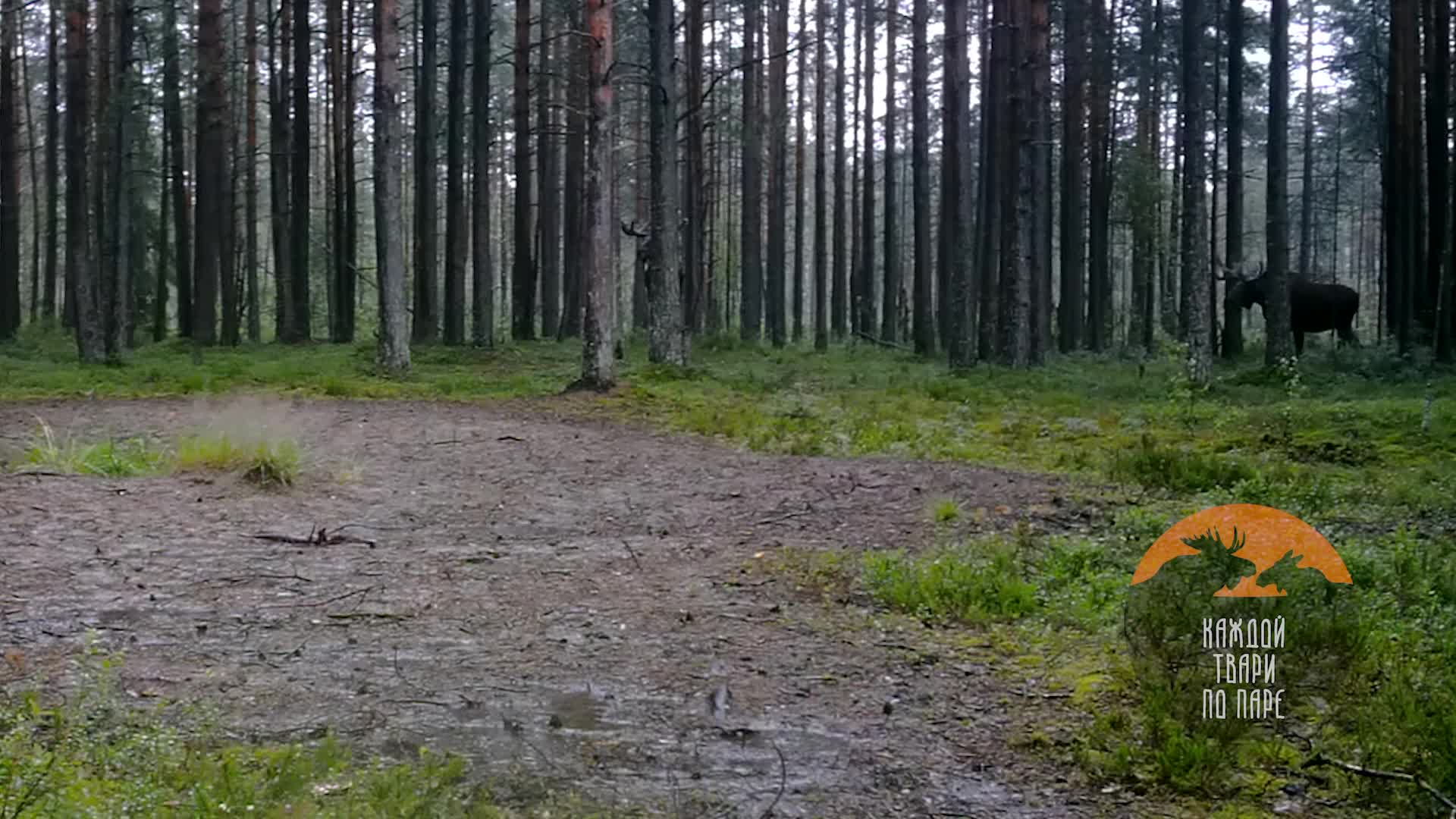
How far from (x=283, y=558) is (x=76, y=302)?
14.7 metres

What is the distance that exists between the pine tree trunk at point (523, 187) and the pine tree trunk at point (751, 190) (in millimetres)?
6286

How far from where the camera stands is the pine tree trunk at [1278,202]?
17.8 metres

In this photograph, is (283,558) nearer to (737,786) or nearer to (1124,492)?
(737,786)

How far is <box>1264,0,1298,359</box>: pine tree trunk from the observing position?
58.4ft

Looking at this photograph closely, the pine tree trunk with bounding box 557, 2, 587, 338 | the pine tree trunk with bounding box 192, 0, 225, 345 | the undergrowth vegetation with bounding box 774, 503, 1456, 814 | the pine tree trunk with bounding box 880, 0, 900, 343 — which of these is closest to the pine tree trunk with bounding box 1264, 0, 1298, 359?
the undergrowth vegetation with bounding box 774, 503, 1456, 814

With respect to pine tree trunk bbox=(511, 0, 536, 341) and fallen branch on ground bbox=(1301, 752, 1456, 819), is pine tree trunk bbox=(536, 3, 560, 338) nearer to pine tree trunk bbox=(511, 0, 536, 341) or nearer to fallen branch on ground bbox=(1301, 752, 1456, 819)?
pine tree trunk bbox=(511, 0, 536, 341)

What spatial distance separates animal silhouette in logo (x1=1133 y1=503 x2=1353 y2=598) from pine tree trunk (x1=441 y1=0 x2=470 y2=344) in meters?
19.6

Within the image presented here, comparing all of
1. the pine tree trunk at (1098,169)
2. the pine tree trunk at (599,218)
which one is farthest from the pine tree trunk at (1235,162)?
the pine tree trunk at (599,218)

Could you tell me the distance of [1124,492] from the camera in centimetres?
848

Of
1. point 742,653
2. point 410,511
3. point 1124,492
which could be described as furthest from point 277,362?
point 742,653

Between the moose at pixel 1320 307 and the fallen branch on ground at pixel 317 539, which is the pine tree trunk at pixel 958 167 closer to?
the moose at pixel 1320 307

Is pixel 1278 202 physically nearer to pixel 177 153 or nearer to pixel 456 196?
pixel 456 196

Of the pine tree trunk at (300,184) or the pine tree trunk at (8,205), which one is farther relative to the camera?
the pine tree trunk at (8,205)

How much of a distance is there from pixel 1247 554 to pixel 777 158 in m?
30.0
